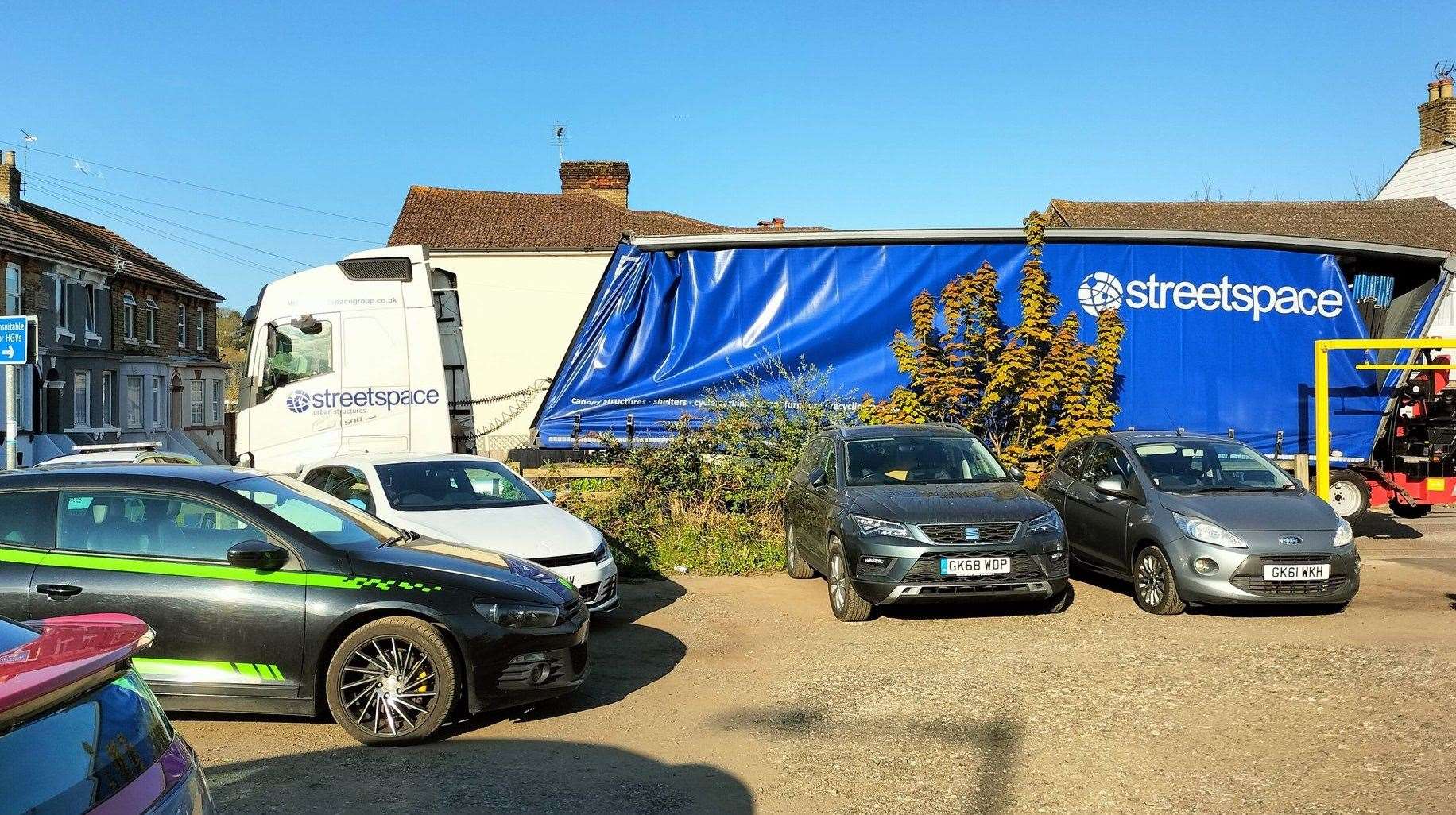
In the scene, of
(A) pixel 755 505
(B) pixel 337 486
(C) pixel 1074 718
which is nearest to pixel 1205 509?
(C) pixel 1074 718

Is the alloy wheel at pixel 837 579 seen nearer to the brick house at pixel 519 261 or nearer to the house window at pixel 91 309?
the brick house at pixel 519 261

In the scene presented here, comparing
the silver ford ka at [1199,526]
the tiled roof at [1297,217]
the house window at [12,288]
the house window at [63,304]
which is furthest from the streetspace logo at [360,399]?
the house window at [63,304]

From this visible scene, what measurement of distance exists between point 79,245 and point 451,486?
3815cm

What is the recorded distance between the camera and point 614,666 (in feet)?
26.4

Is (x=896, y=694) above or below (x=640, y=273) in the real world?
below

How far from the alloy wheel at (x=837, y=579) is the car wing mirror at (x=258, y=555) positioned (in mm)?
4711

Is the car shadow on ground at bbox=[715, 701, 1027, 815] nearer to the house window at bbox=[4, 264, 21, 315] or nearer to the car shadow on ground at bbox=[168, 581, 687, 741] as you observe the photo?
the car shadow on ground at bbox=[168, 581, 687, 741]

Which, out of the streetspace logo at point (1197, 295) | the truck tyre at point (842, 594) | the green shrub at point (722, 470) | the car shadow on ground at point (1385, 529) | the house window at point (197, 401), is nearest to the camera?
the truck tyre at point (842, 594)

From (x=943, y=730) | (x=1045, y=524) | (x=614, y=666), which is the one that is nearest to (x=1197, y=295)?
(x=1045, y=524)

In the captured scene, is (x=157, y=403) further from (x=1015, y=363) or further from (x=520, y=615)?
(x=520, y=615)

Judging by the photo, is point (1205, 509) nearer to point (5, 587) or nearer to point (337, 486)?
point (337, 486)

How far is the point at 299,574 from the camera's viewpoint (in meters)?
6.14

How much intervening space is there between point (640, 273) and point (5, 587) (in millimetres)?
8211

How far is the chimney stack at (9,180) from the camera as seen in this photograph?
40.7 m
